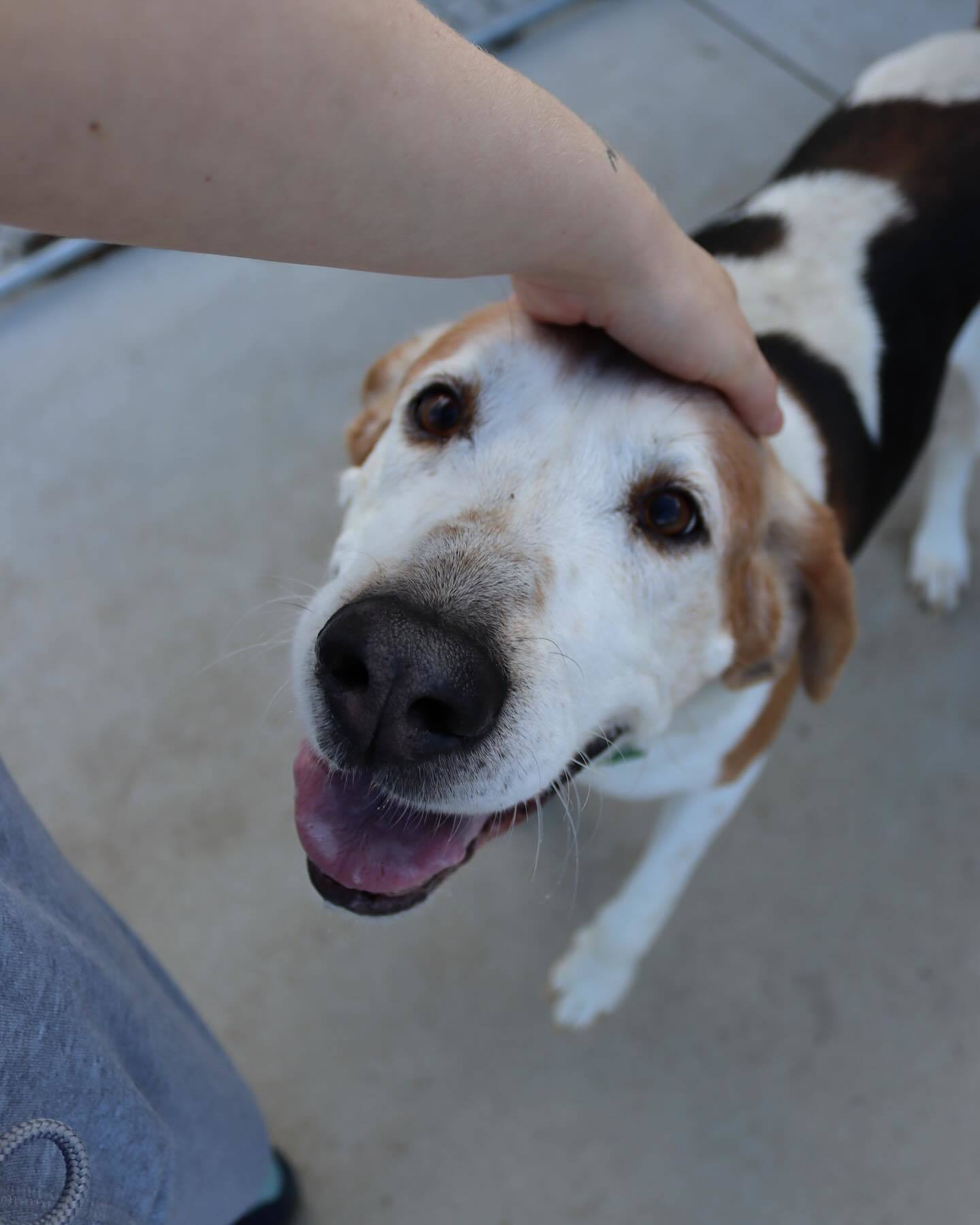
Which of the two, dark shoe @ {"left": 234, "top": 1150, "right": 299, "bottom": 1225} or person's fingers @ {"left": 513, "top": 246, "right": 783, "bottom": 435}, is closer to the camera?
person's fingers @ {"left": 513, "top": 246, "right": 783, "bottom": 435}

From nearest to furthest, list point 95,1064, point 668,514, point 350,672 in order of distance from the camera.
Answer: point 95,1064
point 350,672
point 668,514

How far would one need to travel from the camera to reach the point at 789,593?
1.48 meters

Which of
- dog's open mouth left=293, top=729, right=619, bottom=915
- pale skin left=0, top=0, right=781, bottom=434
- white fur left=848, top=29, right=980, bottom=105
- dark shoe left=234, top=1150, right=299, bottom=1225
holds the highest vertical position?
pale skin left=0, top=0, right=781, bottom=434

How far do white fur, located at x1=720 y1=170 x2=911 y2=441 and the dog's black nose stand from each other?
1.10 meters

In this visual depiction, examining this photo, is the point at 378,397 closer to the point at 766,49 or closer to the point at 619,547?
the point at 619,547

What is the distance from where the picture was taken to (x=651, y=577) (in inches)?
47.6

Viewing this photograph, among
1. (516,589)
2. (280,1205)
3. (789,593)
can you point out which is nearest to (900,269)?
(789,593)

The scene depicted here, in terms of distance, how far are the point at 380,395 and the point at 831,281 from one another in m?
0.92

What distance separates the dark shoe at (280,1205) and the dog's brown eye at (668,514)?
1355 mm

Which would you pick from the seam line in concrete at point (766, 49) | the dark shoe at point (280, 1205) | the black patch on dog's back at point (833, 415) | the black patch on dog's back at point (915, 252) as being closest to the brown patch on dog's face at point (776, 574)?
the black patch on dog's back at point (833, 415)

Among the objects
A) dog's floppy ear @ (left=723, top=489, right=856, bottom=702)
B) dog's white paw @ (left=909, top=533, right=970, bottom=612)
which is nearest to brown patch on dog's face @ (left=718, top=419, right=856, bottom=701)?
dog's floppy ear @ (left=723, top=489, right=856, bottom=702)

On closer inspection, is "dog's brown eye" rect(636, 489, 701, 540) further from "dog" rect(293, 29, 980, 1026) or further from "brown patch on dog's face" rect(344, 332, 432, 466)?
"brown patch on dog's face" rect(344, 332, 432, 466)

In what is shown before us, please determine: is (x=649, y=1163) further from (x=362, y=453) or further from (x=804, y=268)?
(x=804, y=268)

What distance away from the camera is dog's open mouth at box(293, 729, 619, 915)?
113cm
